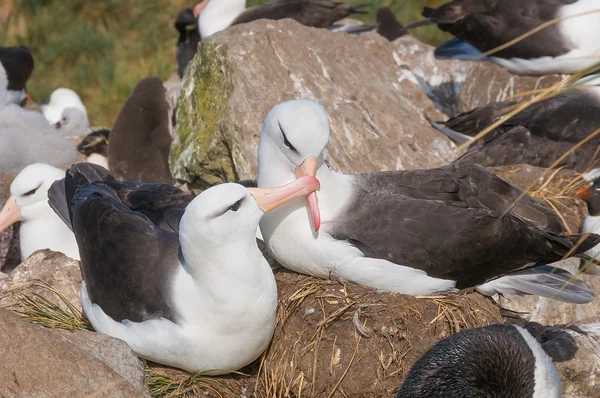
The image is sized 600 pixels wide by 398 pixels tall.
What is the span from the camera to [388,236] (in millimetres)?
5156

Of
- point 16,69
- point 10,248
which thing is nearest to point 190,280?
point 10,248

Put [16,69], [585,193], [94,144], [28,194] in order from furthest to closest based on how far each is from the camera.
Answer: [16,69], [94,144], [28,194], [585,193]

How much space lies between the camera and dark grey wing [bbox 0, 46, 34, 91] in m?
10.2

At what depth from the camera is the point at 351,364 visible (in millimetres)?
4938

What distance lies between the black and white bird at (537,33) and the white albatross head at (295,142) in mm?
3930

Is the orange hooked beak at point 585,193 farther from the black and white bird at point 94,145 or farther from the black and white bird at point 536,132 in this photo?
the black and white bird at point 94,145

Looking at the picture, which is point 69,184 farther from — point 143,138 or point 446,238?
point 143,138

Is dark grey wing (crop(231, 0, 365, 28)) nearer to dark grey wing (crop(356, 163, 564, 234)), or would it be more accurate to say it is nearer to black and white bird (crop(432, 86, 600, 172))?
black and white bird (crop(432, 86, 600, 172))

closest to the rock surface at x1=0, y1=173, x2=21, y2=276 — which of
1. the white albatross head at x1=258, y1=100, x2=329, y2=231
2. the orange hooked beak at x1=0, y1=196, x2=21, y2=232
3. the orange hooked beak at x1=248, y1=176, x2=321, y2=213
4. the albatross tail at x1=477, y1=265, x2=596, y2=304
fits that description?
the orange hooked beak at x1=0, y1=196, x2=21, y2=232

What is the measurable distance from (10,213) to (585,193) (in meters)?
4.29

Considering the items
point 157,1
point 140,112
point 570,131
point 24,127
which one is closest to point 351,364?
point 570,131

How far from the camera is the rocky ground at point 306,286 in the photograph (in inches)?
176

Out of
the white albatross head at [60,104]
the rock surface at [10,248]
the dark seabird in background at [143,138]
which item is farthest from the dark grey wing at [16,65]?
the rock surface at [10,248]

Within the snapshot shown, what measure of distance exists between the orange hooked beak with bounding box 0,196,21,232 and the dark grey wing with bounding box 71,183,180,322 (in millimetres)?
1780
